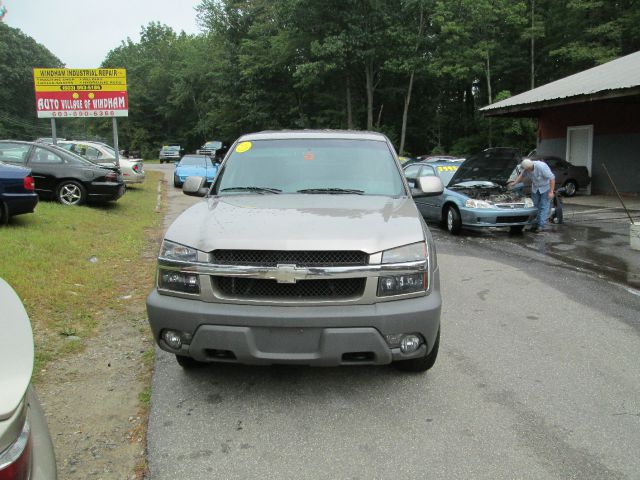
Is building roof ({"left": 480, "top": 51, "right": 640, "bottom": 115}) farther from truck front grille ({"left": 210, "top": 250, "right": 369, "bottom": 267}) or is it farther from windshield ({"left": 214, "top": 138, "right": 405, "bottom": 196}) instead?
truck front grille ({"left": 210, "top": 250, "right": 369, "bottom": 267})

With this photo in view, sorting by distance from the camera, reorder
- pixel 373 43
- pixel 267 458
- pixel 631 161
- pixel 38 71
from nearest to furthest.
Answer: pixel 267 458 → pixel 38 71 → pixel 631 161 → pixel 373 43

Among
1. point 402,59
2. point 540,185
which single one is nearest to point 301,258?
point 540,185

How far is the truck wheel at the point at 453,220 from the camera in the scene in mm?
11148

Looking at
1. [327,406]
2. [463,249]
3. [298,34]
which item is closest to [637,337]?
[327,406]

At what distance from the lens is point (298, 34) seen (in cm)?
3756

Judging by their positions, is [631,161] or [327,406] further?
[631,161]

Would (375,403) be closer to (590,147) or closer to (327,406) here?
(327,406)

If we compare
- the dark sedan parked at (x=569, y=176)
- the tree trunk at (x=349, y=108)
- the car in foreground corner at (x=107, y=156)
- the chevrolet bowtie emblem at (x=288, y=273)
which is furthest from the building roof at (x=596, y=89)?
the tree trunk at (x=349, y=108)

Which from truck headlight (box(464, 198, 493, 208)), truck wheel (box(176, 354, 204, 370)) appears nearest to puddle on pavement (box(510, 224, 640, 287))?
truck headlight (box(464, 198, 493, 208))

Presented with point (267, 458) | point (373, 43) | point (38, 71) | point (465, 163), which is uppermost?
point (373, 43)

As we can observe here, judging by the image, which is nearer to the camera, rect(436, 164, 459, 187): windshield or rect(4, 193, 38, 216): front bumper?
rect(4, 193, 38, 216): front bumper

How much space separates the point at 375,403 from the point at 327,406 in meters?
0.32

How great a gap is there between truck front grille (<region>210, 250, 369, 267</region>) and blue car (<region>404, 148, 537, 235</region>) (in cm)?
677

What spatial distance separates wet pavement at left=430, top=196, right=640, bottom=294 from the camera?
25.9ft
